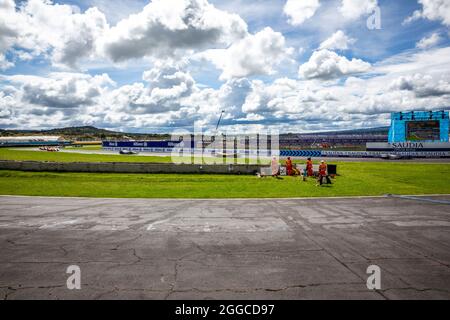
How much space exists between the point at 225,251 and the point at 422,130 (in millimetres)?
66807

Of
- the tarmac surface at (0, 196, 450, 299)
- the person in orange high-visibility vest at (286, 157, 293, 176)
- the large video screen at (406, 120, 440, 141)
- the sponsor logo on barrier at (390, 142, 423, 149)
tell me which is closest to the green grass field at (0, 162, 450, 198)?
the person in orange high-visibility vest at (286, 157, 293, 176)

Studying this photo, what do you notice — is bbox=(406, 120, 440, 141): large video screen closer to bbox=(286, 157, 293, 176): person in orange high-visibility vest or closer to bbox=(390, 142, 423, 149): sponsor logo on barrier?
bbox=(390, 142, 423, 149): sponsor logo on barrier

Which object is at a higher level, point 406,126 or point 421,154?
point 406,126

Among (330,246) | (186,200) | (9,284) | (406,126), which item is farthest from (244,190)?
Answer: (406,126)

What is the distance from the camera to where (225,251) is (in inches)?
303

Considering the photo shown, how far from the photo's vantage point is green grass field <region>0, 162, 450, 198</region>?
57.2ft

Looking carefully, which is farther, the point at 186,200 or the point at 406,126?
the point at 406,126

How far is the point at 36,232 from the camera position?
9484mm

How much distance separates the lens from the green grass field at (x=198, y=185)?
17439 millimetres

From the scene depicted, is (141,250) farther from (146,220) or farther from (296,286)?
(296,286)

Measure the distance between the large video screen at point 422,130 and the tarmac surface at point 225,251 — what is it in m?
55.2

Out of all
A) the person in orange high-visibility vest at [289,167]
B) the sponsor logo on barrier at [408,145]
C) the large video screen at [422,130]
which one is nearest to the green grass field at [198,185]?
the person in orange high-visibility vest at [289,167]
